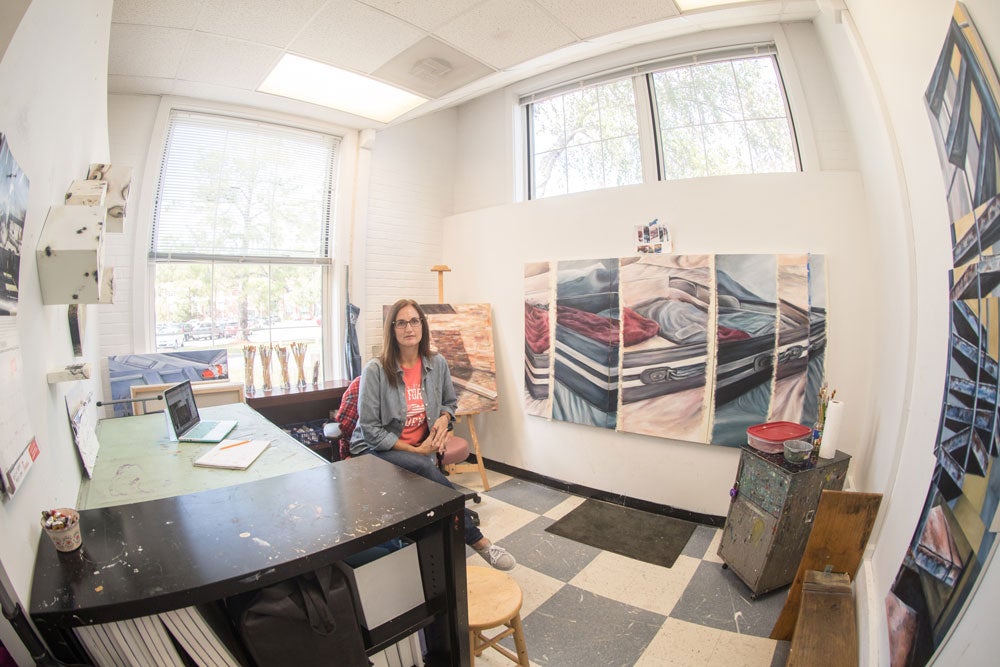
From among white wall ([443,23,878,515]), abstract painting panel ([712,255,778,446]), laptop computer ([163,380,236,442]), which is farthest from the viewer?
abstract painting panel ([712,255,778,446])

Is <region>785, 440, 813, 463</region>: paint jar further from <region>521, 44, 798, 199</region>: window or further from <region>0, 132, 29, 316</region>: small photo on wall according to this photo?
<region>0, 132, 29, 316</region>: small photo on wall

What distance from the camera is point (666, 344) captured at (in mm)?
2852

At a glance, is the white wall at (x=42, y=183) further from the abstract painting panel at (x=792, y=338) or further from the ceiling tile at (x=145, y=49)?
the abstract painting panel at (x=792, y=338)

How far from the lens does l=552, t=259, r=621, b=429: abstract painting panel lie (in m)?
3.05

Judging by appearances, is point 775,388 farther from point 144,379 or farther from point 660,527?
point 144,379

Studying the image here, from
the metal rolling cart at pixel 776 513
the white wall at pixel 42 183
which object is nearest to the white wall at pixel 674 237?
the metal rolling cart at pixel 776 513

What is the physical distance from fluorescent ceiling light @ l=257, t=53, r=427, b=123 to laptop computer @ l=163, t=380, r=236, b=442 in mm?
2084

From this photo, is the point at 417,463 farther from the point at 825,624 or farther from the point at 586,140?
the point at 586,140

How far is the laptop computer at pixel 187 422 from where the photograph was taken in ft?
6.10

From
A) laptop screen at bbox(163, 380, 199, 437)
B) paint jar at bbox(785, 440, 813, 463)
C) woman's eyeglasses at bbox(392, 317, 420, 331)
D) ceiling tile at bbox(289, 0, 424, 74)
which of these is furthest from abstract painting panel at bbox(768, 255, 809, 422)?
laptop screen at bbox(163, 380, 199, 437)

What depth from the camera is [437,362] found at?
8.31 ft

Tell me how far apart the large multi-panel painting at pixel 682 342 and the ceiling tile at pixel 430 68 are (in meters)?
1.48

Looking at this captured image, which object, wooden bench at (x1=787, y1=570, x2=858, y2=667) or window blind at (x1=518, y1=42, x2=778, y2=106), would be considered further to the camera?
window blind at (x1=518, y1=42, x2=778, y2=106)

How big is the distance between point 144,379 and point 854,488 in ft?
14.5
